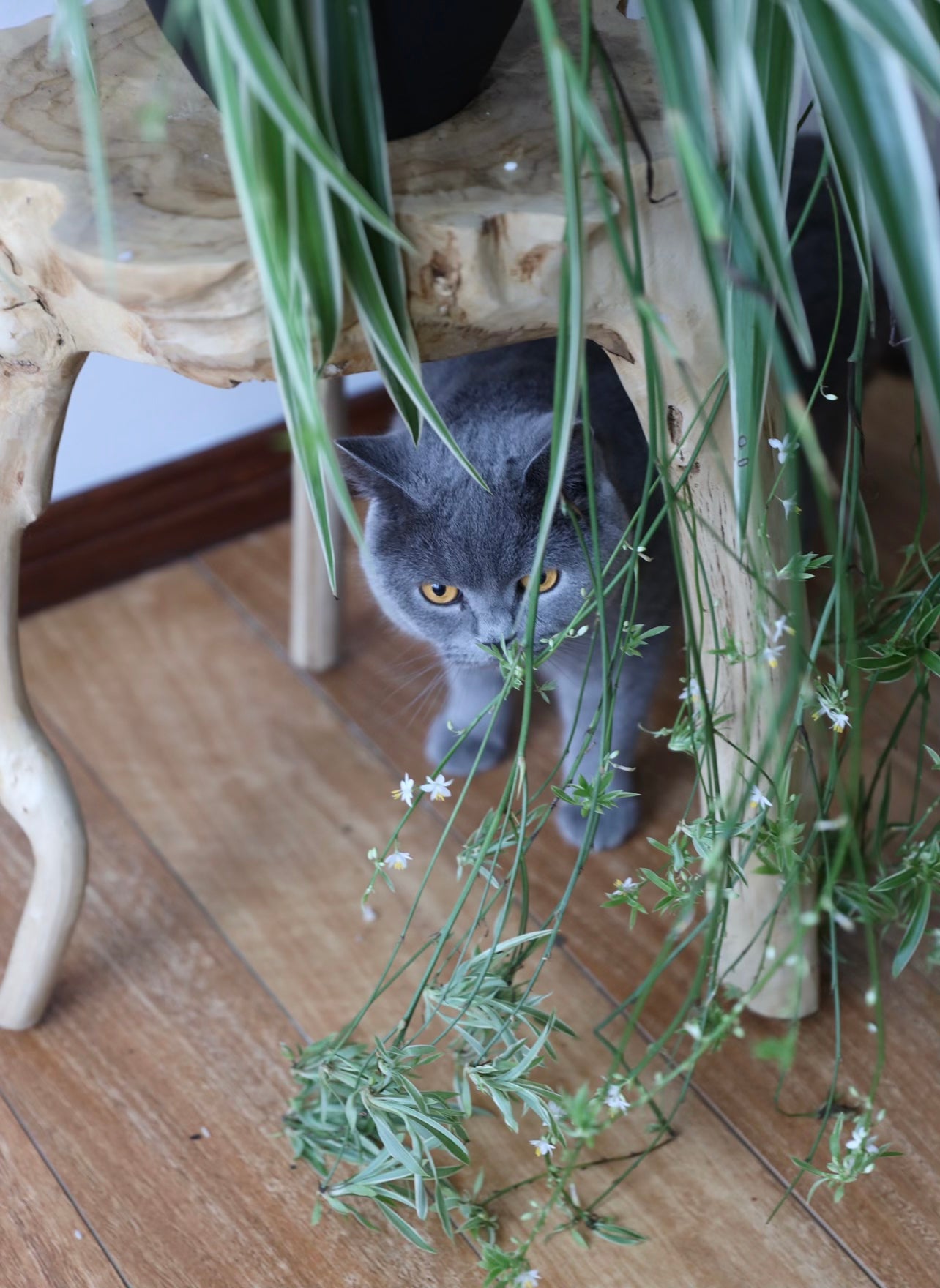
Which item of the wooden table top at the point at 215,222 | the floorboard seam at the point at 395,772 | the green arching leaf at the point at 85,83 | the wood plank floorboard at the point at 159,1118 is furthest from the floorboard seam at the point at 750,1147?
the green arching leaf at the point at 85,83


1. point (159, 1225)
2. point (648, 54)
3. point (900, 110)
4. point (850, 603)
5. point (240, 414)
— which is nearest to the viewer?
point (900, 110)

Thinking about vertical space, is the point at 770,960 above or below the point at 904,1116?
above

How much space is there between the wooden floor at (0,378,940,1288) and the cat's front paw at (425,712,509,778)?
0.09 feet

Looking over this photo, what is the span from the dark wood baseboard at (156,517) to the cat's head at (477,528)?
0.54 metres

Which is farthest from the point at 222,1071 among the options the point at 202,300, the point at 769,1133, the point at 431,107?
A: the point at 431,107

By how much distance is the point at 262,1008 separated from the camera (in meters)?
1.11

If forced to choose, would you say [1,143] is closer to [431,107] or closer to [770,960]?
[431,107]

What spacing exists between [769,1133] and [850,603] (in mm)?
551

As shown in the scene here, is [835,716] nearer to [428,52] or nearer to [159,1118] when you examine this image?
[428,52]

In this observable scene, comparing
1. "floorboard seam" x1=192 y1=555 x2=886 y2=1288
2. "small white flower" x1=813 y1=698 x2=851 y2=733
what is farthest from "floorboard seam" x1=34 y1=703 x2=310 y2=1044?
"small white flower" x1=813 y1=698 x2=851 y2=733

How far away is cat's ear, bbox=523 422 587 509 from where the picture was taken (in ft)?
2.98

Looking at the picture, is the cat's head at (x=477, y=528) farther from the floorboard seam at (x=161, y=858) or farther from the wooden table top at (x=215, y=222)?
the floorboard seam at (x=161, y=858)

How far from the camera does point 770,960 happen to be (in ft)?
3.32

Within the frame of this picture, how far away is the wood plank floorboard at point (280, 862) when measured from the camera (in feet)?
3.04
